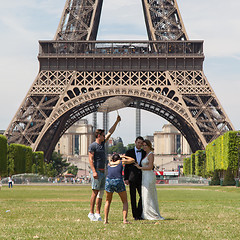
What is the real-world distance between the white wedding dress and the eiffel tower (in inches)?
1731

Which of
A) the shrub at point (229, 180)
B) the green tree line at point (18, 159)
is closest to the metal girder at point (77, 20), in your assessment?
the green tree line at point (18, 159)

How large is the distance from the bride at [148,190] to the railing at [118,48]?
46192 millimetres

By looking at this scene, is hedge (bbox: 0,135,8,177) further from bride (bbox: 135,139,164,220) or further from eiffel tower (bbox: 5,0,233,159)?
bride (bbox: 135,139,164,220)

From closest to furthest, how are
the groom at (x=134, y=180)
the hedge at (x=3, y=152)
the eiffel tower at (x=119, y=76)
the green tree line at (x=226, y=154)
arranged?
the groom at (x=134, y=180), the green tree line at (x=226, y=154), the hedge at (x=3, y=152), the eiffel tower at (x=119, y=76)

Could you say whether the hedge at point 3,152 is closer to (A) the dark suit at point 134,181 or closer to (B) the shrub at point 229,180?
(B) the shrub at point 229,180

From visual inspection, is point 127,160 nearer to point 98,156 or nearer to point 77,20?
point 98,156

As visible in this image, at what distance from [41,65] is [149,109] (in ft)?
52.4

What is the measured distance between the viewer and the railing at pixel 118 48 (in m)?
59.1

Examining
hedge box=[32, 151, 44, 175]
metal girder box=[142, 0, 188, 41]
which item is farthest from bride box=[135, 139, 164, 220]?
hedge box=[32, 151, 44, 175]

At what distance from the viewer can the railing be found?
59125 mm

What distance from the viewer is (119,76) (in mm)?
59438

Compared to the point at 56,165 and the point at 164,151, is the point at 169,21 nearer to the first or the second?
the point at 56,165

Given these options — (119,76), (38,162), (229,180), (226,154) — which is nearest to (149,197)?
(229,180)

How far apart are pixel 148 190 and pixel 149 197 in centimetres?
16
